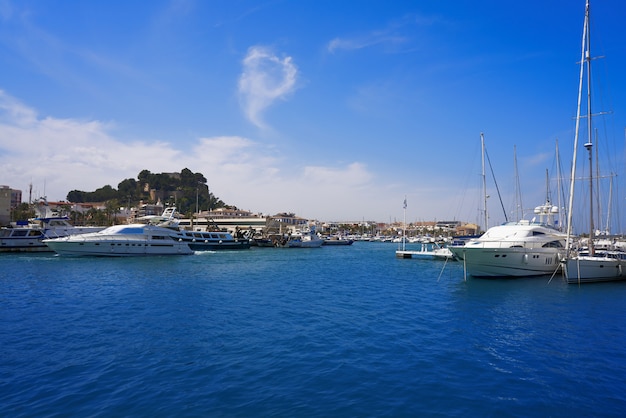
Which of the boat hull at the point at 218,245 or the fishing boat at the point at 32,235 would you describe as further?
the boat hull at the point at 218,245

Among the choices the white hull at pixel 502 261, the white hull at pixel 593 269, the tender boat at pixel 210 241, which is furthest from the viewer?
the tender boat at pixel 210 241

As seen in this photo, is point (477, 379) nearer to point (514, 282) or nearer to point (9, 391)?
point (9, 391)

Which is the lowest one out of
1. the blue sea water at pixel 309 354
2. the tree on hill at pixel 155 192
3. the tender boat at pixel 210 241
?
the blue sea water at pixel 309 354

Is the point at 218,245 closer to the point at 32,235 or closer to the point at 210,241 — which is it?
the point at 210,241

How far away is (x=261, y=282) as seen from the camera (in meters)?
31.3

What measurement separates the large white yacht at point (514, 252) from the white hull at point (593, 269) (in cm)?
347

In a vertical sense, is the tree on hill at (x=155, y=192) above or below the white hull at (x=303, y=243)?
above

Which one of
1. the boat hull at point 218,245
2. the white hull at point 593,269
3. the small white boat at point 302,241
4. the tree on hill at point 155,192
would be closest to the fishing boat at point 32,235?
the boat hull at point 218,245

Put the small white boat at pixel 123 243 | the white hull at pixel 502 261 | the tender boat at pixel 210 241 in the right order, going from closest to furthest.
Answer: the white hull at pixel 502 261 → the small white boat at pixel 123 243 → the tender boat at pixel 210 241

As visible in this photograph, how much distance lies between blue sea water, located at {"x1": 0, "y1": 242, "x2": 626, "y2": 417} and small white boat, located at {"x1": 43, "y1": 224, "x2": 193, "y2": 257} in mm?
29042

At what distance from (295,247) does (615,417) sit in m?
90.2

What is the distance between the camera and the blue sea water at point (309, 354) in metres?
9.21

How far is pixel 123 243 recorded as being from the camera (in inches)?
2133

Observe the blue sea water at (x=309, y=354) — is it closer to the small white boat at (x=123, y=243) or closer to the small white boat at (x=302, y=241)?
the small white boat at (x=123, y=243)
